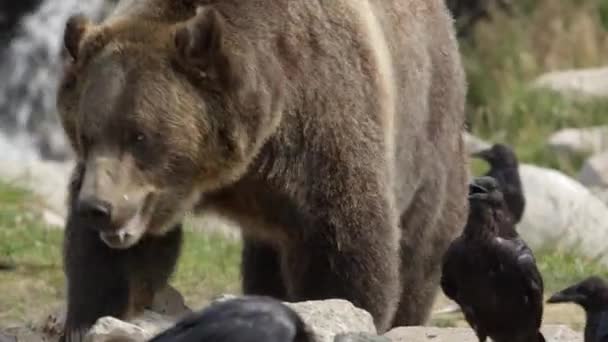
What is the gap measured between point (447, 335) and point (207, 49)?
4.61 feet

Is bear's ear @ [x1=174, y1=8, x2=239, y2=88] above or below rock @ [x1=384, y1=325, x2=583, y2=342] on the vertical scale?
above

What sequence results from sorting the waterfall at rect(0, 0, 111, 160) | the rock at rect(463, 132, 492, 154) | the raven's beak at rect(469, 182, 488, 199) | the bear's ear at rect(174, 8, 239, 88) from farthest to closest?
1. the waterfall at rect(0, 0, 111, 160)
2. the rock at rect(463, 132, 492, 154)
3. the raven's beak at rect(469, 182, 488, 199)
4. the bear's ear at rect(174, 8, 239, 88)

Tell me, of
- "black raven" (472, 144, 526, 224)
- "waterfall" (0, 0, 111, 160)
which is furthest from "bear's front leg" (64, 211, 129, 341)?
"waterfall" (0, 0, 111, 160)

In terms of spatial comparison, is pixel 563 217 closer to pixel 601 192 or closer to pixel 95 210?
pixel 601 192

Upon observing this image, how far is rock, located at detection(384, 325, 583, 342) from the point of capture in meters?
6.19

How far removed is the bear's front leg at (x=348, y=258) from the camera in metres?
6.04

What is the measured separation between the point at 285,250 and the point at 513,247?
31.7 inches

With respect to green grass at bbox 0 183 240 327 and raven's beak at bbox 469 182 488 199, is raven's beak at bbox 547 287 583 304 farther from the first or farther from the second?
green grass at bbox 0 183 240 327

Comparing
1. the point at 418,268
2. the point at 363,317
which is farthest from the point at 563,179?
the point at 363,317

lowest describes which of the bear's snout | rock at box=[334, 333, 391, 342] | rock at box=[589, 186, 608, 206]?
rock at box=[589, 186, 608, 206]

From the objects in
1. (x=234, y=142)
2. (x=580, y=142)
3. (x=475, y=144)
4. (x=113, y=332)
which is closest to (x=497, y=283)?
(x=234, y=142)

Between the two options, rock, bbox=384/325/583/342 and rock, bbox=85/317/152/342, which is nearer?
rock, bbox=85/317/152/342

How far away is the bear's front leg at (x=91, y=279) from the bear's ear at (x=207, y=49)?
0.69 metres

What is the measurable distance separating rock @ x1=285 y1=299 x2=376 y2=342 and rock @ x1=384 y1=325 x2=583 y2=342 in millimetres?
631
